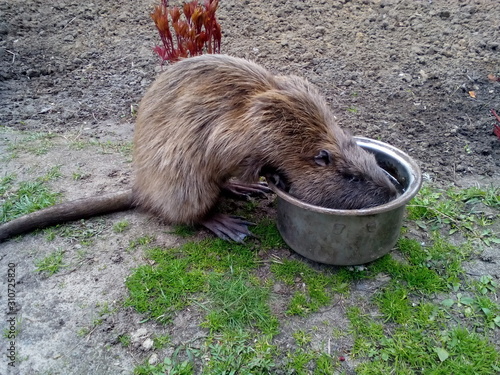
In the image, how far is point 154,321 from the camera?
2582 mm

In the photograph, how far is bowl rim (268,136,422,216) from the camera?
244cm

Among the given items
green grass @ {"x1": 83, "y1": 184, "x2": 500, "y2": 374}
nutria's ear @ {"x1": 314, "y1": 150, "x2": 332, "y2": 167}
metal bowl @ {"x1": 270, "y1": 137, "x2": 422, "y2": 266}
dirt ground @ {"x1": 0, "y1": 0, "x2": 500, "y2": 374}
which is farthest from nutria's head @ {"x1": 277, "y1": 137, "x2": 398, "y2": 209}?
dirt ground @ {"x1": 0, "y1": 0, "x2": 500, "y2": 374}

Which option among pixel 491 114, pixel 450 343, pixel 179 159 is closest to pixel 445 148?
pixel 491 114

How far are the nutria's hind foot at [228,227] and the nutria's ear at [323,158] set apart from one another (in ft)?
2.44

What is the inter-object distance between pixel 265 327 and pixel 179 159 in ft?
3.97

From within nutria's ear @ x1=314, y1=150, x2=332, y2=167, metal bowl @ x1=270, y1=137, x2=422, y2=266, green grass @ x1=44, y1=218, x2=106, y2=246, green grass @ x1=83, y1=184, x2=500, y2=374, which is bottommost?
green grass @ x1=83, y1=184, x2=500, y2=374

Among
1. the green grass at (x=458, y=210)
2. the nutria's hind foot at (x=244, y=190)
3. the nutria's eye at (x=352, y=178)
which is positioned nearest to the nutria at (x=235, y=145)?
the nutria's eye at (x=352, y=178)

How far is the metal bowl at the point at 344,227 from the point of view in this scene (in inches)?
100

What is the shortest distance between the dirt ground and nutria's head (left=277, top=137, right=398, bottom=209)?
699 mm

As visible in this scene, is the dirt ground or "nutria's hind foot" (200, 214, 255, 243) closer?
the dirt ground

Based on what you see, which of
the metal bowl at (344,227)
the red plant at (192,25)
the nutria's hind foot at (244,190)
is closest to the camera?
the metal bowl at (344,227)

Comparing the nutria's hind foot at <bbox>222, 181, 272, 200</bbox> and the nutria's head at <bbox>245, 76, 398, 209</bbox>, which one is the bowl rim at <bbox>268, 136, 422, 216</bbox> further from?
the nutria's hind foot at <bbox>222, 181, 272, 200</bbox>

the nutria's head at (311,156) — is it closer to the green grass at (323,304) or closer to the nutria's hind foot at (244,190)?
the green grass at (323,304)

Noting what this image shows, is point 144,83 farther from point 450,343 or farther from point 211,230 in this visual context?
point 450,343
